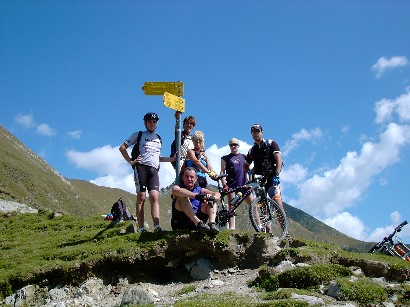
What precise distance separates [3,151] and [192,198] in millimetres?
177399

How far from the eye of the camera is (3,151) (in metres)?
167

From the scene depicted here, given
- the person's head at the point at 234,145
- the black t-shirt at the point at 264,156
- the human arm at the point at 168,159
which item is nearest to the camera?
the black t-shirt at the point at 264,156

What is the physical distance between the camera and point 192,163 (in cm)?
1249

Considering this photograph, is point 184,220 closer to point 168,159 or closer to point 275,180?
point 168,159

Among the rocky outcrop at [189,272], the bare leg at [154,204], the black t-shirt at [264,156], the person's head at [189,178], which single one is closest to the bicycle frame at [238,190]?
the black t-shirt at [264,156]

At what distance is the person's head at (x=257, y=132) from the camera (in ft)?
41.8

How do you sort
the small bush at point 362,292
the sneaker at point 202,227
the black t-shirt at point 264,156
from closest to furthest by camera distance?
the small bush at point 362,292
the sneaker at point 202,227
the black t-shirt at point 264,156

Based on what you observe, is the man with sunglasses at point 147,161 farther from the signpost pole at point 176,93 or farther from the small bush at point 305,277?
the small bush at point 305,277

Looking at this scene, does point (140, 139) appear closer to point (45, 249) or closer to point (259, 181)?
point (259, 181)

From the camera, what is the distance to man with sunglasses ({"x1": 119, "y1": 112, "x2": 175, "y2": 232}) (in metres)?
12.4

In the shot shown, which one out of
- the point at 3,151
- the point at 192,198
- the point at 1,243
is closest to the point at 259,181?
the point at 192,198

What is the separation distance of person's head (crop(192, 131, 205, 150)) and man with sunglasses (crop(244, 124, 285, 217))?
1610 mm

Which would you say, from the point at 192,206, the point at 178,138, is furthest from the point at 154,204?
the point at 178,138

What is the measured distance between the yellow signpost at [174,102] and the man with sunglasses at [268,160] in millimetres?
2376
